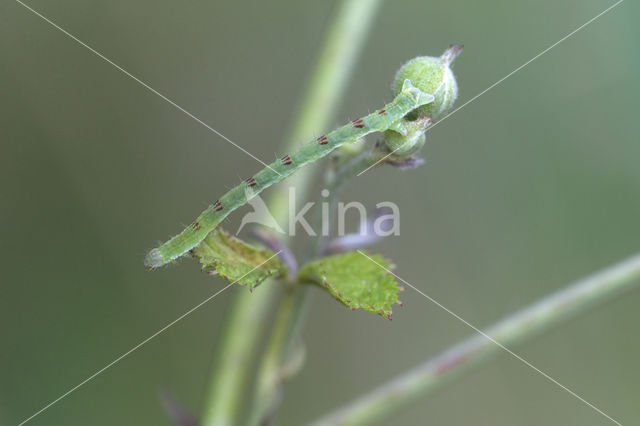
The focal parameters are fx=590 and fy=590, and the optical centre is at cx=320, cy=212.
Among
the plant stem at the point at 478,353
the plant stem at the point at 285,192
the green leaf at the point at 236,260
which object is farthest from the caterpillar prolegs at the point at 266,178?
the plant stem at the point at 478,353

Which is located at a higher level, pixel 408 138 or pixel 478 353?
pixel 408 138

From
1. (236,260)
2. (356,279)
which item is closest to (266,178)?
(236,260)

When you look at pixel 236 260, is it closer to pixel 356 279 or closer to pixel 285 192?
pixel 356 279

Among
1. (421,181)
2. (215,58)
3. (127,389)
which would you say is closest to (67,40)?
(215,58)

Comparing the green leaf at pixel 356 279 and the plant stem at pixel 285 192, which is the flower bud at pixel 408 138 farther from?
the plant stem at pixel 285 192

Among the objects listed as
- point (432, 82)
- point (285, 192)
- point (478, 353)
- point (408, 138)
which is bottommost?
point (478, 353)

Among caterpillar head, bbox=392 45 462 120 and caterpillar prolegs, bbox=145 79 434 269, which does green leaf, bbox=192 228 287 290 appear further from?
caterpillar head, bbox=392 45 462 120

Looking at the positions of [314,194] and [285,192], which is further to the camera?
[314,194]
